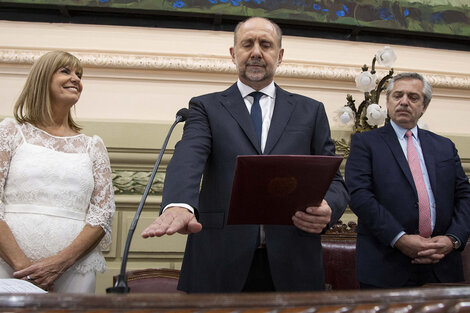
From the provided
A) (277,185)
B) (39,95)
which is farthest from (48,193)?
(277,185)

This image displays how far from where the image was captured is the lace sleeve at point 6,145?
2018mm

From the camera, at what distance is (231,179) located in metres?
1.57

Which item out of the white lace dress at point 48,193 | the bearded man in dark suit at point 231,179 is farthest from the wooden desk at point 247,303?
the white lace dress at point 48,193

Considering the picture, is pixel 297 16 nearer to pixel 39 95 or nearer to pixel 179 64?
pixel 179 64

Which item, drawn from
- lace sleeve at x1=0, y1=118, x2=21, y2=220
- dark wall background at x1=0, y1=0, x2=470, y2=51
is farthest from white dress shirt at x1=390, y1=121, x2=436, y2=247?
lace sleeve at x1=0, y1=118, x2=21, y2=220

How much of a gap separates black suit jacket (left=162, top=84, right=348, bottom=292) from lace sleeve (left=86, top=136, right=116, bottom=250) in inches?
27.1

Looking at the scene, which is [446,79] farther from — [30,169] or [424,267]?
[30,169]

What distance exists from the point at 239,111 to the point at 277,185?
19.9 inches

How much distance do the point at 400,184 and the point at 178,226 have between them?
4.37 feet

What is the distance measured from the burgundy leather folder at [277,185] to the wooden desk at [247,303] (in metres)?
0.58

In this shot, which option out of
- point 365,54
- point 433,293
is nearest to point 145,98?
point 365,54

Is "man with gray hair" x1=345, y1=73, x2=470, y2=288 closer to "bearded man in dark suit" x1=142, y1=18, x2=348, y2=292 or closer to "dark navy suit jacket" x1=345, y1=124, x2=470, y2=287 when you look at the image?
"dark navy suit jacket" x1=345, y1=124, x2=470, y2=287

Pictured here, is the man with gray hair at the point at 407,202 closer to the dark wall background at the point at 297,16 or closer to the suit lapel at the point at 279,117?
the suit lapel at the point at 279,117

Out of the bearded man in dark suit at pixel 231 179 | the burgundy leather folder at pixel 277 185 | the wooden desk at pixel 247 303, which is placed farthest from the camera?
the bearded man in dark suit at pixel 231 179
